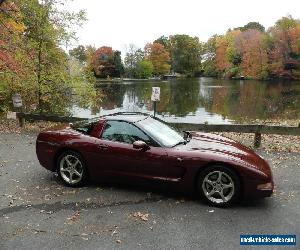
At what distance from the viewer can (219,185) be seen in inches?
260

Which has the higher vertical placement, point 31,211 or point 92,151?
point 92,151

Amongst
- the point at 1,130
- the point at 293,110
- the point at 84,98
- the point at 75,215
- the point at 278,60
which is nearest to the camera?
the point at 75,215

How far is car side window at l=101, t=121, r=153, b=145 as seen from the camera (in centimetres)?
724

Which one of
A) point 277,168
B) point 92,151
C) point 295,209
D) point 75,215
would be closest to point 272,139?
point 277,168

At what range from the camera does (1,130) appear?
51.9 ft

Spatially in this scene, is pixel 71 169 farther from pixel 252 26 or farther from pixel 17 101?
pixel 252 26

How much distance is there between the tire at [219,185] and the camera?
6.50 meters

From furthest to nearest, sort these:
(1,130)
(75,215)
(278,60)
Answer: (278,60)
(1,130)
(75,215)

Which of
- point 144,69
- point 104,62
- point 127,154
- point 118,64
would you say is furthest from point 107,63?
point 127,154

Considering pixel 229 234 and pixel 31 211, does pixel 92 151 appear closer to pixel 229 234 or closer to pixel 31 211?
pixel 31 211

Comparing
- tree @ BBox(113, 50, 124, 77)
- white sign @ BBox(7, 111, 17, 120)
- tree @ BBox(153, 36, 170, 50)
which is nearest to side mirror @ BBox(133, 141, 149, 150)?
white sign @ BBox(7, 111, 17, 120)

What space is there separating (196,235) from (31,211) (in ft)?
9.52

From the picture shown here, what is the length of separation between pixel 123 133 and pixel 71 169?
4.60ft

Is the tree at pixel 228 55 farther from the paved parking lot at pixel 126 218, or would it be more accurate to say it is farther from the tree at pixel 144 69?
the paved parking lot at pixel 126 218
